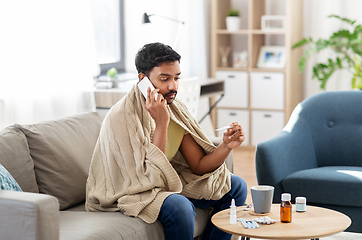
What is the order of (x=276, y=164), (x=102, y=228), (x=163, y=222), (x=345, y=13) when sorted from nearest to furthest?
(x=102, y=228) → (x=163, y=222) → (x=276, y=164) → (x=345, y=13)

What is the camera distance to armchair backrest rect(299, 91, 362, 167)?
272 cm

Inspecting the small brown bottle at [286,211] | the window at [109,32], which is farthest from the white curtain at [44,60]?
the small brown bottle at [286,211]

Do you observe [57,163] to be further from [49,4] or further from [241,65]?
[241,65]

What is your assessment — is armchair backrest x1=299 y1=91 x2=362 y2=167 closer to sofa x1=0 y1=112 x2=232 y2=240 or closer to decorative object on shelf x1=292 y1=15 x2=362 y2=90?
sofa x1=0 y1=112 x2=232 y2=240

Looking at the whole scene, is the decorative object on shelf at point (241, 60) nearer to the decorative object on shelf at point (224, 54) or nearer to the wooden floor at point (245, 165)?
the decorative object on shelf at point (224, 54)

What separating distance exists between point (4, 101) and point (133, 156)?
109 centimetres

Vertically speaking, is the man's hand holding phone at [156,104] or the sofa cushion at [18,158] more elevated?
the man's hand holding phone at [156,104]

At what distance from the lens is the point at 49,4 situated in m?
2.81

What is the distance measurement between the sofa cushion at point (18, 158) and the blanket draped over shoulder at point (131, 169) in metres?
0.24

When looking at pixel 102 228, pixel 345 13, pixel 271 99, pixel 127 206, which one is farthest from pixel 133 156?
pixel 345 13

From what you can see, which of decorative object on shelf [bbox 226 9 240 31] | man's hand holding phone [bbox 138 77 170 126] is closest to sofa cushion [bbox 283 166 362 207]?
man's hand holding phone [bbox 138 77 170 126]

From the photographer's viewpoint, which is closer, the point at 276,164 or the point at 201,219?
the point at 201,219

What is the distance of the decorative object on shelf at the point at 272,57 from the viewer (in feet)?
15.9

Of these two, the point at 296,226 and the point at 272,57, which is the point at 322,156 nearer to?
the point at 296,226
